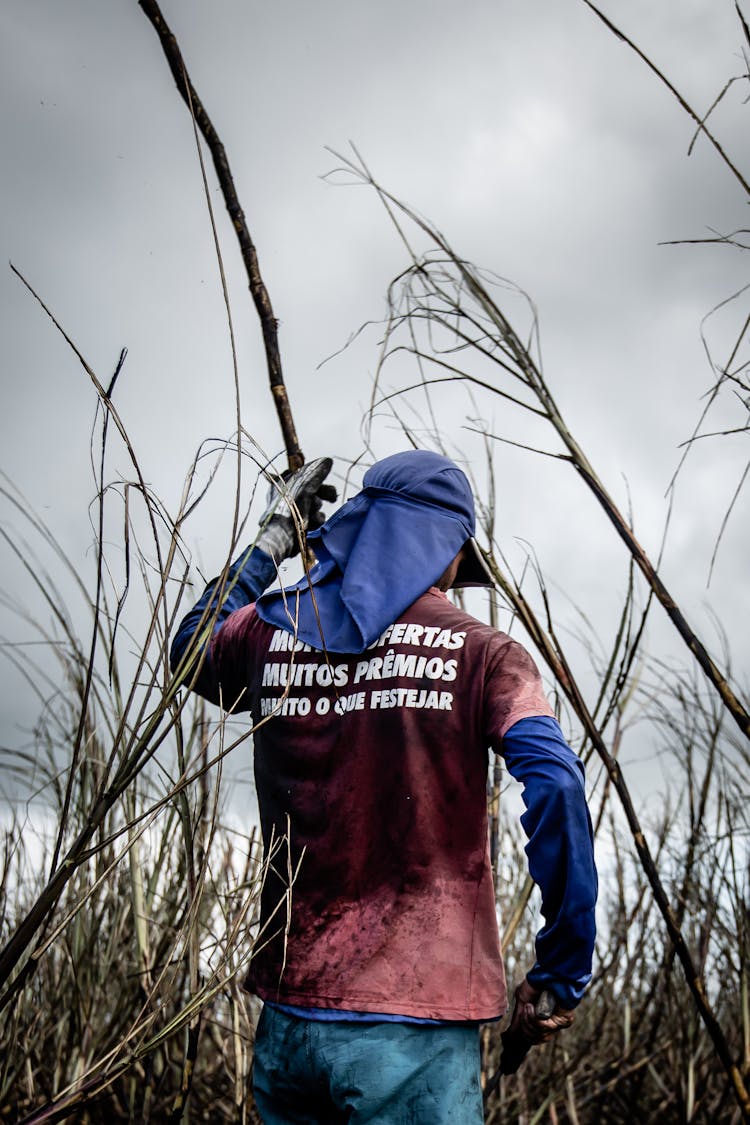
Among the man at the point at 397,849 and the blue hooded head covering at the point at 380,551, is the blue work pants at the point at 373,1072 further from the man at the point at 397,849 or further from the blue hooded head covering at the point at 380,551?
the blue hooded head covering at the point at 380,551

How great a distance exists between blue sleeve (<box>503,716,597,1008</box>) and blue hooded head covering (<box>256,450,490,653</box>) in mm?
340

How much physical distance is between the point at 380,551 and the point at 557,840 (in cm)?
63

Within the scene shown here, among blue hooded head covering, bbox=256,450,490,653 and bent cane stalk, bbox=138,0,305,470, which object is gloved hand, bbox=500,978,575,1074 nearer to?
blue hooded head covering, bbox=256,450,490,653

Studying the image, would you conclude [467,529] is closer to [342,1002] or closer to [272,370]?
[272,370]

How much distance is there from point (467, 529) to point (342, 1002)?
915mm

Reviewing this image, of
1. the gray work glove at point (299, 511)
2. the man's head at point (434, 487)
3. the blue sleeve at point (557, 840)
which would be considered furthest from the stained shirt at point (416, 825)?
the gray work glove at point (299, 511)

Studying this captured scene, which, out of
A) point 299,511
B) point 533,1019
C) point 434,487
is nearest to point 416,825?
point 533,1019

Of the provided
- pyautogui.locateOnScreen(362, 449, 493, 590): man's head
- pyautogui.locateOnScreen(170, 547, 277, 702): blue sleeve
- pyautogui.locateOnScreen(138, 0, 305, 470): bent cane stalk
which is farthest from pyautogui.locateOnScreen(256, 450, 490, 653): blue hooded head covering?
pyautogui.locateOnScreen(138, 0, 305, 470): bent cane stalk

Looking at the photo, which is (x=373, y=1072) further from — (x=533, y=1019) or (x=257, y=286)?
(x=257, y=286)

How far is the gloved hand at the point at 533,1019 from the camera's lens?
1.79 meters

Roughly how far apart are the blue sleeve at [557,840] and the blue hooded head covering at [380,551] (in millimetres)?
340

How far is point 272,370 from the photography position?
2.37 metres

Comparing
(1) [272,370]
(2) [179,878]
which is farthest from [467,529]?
(2) [179,878]

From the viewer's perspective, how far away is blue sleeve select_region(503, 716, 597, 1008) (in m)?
1.72
